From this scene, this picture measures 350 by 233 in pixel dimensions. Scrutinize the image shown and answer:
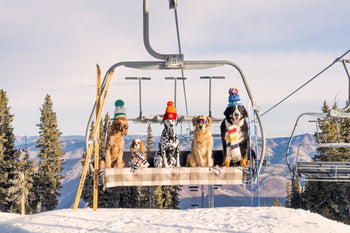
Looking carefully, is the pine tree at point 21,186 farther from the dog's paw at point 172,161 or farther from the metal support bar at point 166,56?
the metal support bar at point 166,56

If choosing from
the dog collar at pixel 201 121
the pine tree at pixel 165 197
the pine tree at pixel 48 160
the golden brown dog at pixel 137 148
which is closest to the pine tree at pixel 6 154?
the pine tree at pixel 48 160

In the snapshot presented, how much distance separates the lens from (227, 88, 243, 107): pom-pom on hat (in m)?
10.3

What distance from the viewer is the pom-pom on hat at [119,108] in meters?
10.5

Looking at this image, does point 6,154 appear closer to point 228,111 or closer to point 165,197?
point 165,197

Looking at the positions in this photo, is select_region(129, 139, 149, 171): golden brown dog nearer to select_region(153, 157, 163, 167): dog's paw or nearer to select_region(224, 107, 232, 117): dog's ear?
select_region(153, 157, 163, 167): dog's paw

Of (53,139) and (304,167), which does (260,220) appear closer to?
(304,167)

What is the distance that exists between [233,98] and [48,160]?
41.9 meters

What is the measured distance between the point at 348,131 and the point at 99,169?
1844 inches

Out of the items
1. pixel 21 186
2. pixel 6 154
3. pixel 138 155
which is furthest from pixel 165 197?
pixel 138 155

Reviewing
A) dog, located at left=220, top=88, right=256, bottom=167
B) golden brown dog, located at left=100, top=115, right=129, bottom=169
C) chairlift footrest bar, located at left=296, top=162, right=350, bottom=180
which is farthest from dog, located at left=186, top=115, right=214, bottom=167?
chairlift footrest bar, located at left=296, top=162, right=350, bottom=180

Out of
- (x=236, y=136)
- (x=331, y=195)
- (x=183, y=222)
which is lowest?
(x=331, y=195)

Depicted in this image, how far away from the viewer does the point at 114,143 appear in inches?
404

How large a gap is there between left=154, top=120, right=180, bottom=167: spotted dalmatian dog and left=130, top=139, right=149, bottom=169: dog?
34 cm

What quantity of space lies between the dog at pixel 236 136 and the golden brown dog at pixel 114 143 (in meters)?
2.65
